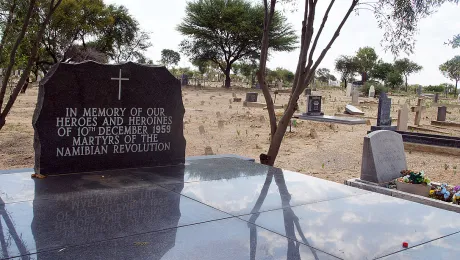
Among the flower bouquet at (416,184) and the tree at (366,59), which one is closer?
the flower bouquet at (416,184)

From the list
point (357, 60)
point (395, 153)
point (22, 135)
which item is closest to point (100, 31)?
point (22, 135)

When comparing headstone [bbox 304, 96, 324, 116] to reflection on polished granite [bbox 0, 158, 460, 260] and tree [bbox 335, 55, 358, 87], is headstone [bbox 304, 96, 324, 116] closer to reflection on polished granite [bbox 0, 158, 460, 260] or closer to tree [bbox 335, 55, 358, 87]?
reflection on polished granite [bbox 0, 158, 460, 260]

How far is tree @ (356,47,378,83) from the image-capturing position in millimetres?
65875

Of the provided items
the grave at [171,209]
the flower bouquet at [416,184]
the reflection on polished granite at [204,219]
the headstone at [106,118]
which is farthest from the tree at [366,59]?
the reflection on polished granite at [204,219]

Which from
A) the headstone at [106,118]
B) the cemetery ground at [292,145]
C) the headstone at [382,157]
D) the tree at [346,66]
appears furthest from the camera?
the tree at [346,66]

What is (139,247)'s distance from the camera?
2.97 meters

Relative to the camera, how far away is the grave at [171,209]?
3.02 meters

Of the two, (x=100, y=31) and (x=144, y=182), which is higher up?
(x=100, y=31)

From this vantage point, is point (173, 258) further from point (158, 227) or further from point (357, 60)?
point (357, 60)

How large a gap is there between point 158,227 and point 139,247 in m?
0.43

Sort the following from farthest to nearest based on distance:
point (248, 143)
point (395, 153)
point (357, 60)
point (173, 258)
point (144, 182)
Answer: point (357, 60) < point (248, 143) < point (395, 153) < point (144, 182) < point (173, 258)

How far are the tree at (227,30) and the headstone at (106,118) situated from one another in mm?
33127

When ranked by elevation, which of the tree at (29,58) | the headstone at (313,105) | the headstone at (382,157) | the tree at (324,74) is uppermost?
the tree at (324,74)

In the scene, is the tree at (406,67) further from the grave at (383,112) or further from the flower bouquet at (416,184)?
the flower bouquet at (416,184)
